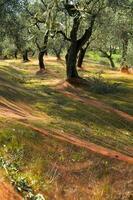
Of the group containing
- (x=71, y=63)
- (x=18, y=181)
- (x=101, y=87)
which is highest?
(x=71, y=63)

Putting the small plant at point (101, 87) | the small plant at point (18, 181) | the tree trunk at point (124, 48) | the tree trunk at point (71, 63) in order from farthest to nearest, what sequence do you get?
the tree trunk at point (124, 48) < the tree trunk at point (71, 63) < the small plant at point (101, 87) < the small plant at point (18, 181)

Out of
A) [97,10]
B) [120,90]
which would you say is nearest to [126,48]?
[120,90]

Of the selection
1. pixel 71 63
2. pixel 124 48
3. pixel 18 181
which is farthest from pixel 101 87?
pixel 18 181

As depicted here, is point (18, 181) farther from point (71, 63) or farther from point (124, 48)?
point (124, 48)

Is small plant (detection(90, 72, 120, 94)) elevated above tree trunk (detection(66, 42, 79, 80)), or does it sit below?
below

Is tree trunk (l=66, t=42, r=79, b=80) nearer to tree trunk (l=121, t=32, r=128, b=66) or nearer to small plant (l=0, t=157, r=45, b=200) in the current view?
tree trunk (l=121, t=32, r=128, b=66)

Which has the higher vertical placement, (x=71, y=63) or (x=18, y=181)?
(x=71, y=63)

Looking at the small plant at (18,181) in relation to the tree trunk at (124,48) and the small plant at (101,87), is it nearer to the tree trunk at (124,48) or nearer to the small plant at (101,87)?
the small plant at (101,87)

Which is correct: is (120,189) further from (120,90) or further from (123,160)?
(120,90)

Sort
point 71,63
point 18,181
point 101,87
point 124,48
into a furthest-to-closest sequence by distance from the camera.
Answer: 1. point 124,48
2. point 71,63
3. point 101,87
4. point 18,181

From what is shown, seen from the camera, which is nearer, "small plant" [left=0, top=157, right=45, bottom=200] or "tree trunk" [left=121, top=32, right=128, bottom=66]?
"small plant" [left=0, top=157, right=45, bottom=200]

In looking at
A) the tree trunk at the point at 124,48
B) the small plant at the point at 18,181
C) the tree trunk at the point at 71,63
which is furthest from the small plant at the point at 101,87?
the small plant at the point at 18,181

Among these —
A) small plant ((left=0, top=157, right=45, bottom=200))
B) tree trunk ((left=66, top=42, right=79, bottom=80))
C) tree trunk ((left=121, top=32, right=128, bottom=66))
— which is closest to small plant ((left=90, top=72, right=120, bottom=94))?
tree trunk ((left=66, top=42, right=79, bottom=80))

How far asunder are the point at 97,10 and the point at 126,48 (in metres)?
30.8
